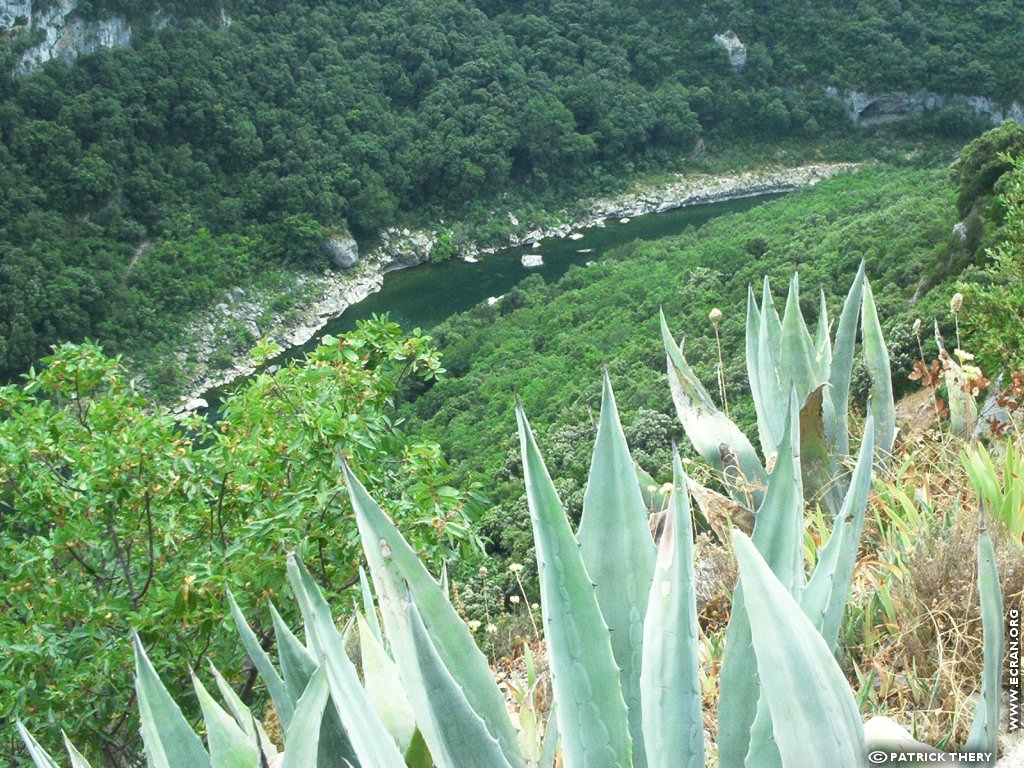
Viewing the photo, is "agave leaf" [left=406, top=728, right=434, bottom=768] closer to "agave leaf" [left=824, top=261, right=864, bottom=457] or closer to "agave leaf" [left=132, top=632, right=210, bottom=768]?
"agave leaf" [left=132, top=632, right=210, bottom=768]

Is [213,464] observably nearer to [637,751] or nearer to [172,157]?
[637,751]

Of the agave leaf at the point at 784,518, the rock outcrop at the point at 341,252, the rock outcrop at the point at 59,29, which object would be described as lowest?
the rock outcrop at the point at 341,252

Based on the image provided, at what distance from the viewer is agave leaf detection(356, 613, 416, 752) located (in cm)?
137

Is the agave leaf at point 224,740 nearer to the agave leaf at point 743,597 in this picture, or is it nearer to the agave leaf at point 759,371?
the agave leaf at point 743,597

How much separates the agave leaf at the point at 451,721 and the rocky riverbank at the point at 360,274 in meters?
19.1

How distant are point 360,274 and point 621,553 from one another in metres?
32.5

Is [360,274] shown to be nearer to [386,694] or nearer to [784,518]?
[386,694]

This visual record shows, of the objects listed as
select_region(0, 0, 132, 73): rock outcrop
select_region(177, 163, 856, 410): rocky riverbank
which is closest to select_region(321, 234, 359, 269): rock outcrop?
select_region(177, 163, 856, 410): rocky riverbank

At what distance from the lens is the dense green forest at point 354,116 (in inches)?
1167

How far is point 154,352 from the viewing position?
2600cm

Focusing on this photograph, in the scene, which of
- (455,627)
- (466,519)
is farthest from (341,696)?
(466,519)

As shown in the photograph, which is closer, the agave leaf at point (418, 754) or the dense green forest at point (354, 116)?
the agave leaf at point (418, 754)

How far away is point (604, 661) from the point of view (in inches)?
43.8

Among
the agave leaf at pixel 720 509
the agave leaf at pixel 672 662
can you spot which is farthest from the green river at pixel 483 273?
the agave leaf at pixel 672 662
